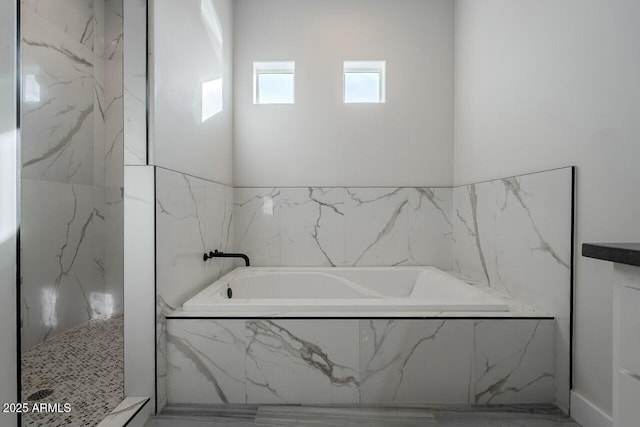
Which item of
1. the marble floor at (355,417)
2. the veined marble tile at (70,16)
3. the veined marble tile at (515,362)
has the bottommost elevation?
the marble floor at (355,417)

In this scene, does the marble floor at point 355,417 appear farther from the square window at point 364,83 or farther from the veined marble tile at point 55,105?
the square window at point 364,83

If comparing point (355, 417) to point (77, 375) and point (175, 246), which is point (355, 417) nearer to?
point (175, 246)

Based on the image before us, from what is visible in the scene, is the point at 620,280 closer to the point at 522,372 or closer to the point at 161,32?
the point at 522,372

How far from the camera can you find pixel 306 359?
5.24 ft

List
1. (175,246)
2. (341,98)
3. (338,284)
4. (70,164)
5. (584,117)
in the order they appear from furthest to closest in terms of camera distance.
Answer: (341,98) → (338,284) → (70,164) → (175,246) → (584,117)

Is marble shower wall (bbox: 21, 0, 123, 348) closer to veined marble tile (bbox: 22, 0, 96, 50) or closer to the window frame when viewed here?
veined marble tile (bbox: 22, 0, 96, 50)

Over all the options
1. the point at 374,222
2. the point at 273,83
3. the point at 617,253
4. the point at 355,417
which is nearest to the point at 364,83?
the point at 273,83

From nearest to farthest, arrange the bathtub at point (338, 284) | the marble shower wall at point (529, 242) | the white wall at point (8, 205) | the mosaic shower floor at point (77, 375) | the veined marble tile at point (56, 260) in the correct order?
the white wall at point (8, 205), the mosaic shower floor at point (77, 375), the marble shower wall at point (529, 242), the veined marble tile at point (56, 260), the bathtub at point (338, 284)

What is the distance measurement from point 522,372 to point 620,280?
110 centimetres

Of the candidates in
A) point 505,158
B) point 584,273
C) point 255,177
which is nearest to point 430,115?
point 505,158

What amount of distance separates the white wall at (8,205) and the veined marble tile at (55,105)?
4.97 ft

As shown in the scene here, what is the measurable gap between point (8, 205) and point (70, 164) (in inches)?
70.8

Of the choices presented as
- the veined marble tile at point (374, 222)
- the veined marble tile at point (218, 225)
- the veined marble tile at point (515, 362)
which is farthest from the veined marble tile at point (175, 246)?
the veined marble tile at point (515, 362)

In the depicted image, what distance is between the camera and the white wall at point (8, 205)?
878mm
